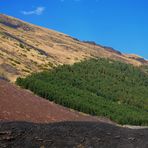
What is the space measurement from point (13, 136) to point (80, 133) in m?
3.35

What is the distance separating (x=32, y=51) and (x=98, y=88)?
23.4 meters

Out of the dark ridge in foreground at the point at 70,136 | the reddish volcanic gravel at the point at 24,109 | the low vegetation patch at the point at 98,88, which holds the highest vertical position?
the low vegetation patch at the point at 98,88

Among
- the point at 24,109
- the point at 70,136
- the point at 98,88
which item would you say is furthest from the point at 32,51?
the point at 70,136

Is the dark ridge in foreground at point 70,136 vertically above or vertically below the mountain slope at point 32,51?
below

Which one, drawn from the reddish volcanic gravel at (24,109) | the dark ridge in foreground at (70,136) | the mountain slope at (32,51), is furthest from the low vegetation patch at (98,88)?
the dark ridge in foreground at (70,136)

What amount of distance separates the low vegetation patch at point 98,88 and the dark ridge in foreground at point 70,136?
49.8 meters

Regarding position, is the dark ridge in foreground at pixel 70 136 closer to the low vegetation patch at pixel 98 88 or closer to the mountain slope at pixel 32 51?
the low vegetation patch at pixel 98 88

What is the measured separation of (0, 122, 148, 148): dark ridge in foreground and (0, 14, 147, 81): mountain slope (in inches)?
2163

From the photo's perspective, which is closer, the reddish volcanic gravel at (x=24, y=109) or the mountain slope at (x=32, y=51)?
the reddish volcanic gravel at (x=24, y=109)

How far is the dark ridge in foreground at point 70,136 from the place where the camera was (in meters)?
20.5

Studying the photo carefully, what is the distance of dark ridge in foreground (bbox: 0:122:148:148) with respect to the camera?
67.3 ft

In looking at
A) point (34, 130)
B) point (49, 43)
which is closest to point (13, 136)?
point (34, 130)

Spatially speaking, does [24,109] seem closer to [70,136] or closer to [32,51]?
[70,136]

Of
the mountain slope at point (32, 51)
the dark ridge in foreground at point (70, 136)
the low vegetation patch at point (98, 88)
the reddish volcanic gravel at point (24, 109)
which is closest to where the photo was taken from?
the dark ridge in foreground at point (70, 136)
